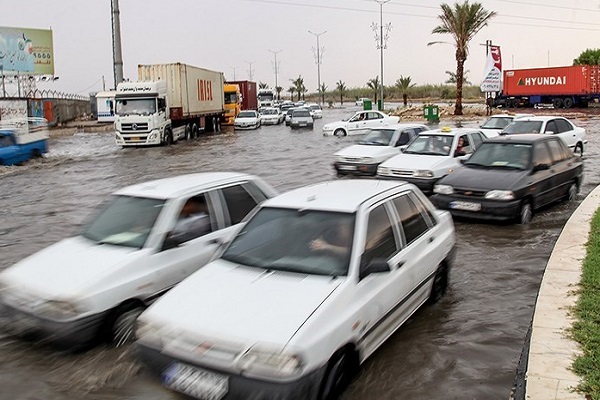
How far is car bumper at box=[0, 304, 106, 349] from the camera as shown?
5.66 m

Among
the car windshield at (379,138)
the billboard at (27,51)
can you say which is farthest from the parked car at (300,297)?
the billboard at (27,51)

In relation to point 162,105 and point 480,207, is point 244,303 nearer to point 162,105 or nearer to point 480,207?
point 480,207

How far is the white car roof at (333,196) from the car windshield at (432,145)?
831cm

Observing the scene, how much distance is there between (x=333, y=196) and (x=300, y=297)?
5.27 ft

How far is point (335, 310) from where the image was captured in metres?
4.72

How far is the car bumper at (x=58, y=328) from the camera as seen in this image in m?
5.66

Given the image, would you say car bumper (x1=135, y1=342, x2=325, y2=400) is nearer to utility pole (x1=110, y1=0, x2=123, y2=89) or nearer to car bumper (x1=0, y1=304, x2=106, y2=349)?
car bumper (x1=0, y1=304, x2=106, y2=349)

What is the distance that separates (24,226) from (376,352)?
1015 cm

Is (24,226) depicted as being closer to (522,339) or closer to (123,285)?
(123,285)

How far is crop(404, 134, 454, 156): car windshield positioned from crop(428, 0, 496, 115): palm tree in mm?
33494

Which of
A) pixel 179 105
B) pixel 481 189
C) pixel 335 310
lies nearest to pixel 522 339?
pixel 335 310

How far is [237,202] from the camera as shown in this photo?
7578 millimetres

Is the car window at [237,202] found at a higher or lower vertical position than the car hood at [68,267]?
higher

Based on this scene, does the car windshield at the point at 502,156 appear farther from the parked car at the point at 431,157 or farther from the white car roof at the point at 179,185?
the white car roof at the point at 179,185
